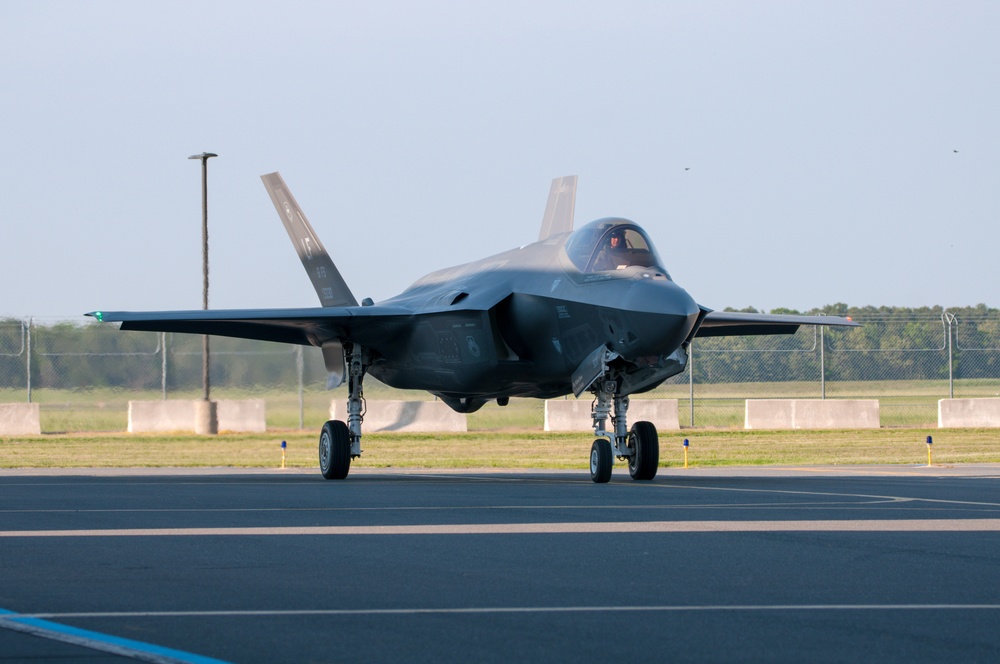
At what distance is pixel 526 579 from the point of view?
8023 mm

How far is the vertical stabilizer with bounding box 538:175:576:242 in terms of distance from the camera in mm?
23844

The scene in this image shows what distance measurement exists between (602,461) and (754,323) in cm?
542

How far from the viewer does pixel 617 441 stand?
693 inches

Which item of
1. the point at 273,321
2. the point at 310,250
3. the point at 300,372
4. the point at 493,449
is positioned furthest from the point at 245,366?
the point at 273,321

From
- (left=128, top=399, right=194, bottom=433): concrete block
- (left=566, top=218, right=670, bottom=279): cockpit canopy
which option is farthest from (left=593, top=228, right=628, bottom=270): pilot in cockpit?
(left=128, top=399, right=194, bottom=433): concrete block

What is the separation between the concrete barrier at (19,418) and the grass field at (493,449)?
88 centimetres

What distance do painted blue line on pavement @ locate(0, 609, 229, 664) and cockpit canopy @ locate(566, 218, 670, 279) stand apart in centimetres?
1123

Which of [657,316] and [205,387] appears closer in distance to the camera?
[657,316]

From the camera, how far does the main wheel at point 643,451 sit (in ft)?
58.8

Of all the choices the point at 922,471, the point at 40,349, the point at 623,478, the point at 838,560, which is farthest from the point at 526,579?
the point at 40,349

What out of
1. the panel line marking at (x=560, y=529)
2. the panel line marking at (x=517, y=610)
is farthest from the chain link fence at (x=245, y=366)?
the panel line marking at (x=517, y=610)

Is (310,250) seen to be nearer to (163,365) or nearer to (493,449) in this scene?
(493,449)

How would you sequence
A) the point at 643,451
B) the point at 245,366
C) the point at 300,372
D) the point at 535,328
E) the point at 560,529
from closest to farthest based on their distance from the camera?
1. the point at 560,529
2. the point at 643,451
3. the point at 535,328
4. the point at 300,372
5. the point at 245,366

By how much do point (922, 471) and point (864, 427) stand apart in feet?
45.0
